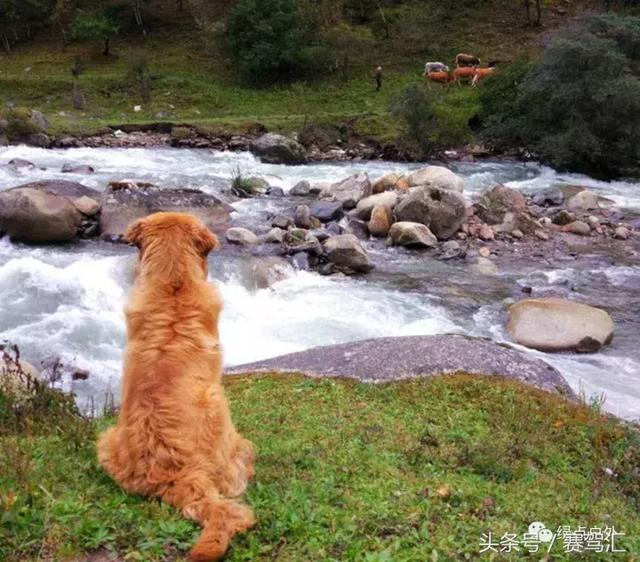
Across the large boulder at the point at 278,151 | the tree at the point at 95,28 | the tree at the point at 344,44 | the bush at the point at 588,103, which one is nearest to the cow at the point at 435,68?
the tree at the point at 344,44

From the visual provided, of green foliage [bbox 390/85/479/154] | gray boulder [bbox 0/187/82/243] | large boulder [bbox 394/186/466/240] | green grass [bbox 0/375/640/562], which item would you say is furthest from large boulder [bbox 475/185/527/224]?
green grass [bbox 0/375/640/562]

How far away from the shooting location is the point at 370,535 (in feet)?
13.8

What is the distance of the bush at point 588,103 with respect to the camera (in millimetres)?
27797

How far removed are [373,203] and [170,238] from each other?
52.1ft

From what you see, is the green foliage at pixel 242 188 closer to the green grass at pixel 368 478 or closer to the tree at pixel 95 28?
the green grass at pixel 368 478

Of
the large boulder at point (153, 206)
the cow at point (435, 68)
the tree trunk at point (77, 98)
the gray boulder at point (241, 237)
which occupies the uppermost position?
the large boulder at point (153, 206)

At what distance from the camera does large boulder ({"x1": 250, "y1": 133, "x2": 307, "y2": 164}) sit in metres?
30.0

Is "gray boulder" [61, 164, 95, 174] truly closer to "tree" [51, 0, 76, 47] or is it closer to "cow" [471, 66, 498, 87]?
"cow" [471, 66, 498, 87]

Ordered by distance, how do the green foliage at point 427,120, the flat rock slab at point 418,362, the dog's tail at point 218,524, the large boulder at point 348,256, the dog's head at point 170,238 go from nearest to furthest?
1. the dog's tail at point 218,524
2. the dog's head at point 170,238
3. the flat rock slab at point 418,362
4. the large boulder at point 348,256
5. the green foliage at point 427,120

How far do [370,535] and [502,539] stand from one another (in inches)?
32.7

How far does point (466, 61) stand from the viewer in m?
44.4

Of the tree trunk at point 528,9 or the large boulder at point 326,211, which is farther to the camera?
the tree trunk at point 528,9

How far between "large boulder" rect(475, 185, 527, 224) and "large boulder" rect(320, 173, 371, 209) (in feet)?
11.8

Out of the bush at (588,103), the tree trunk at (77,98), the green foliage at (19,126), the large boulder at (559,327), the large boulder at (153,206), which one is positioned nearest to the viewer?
the large boulder at (559,327)
